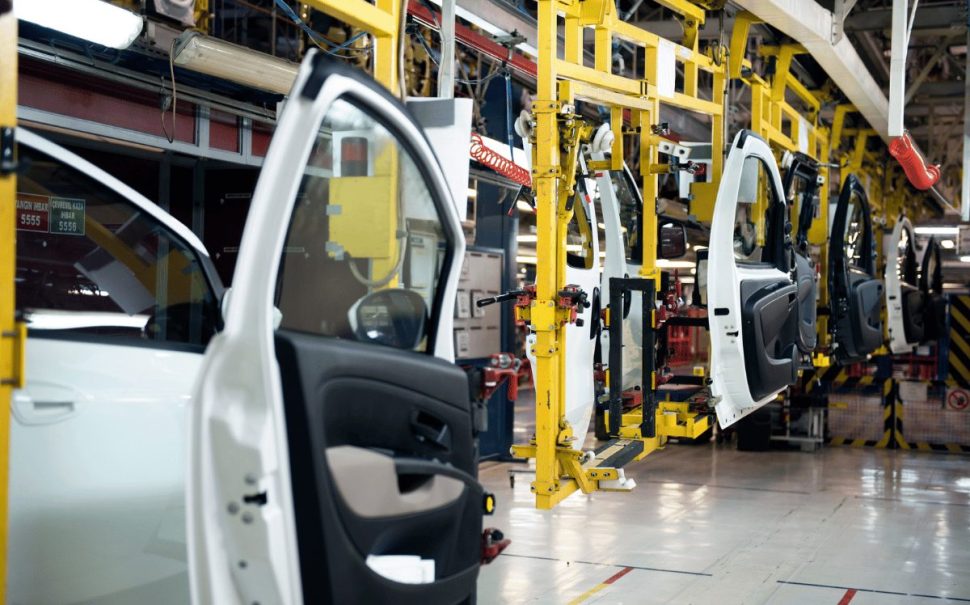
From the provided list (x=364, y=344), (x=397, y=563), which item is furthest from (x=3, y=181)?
(x=397, y=563)

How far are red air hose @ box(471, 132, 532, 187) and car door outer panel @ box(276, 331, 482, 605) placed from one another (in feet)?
16.9

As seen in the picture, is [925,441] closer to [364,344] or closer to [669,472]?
[669,472]

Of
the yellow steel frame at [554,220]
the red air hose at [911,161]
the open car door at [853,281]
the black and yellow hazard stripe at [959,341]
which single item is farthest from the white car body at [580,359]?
the black and yellow hazard stripe at [959,341]

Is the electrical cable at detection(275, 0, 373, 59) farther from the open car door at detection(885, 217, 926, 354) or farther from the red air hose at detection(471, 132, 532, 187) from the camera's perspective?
the open car door at detection(885, 217, 926, 354)

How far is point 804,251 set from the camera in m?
8.69

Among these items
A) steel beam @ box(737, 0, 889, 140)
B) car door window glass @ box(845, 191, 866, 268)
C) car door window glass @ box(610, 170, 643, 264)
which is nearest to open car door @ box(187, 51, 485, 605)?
car door window glass @ box(610, 170, 643, 264)

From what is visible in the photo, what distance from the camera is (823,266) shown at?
10.8m

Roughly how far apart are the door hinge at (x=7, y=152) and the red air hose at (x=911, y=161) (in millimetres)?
7483

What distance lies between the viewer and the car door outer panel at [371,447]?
240 centimetres

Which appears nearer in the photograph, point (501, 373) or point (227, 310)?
point (227, 310)

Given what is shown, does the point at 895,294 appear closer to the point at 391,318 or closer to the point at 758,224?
the point at 758,224

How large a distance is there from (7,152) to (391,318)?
1120 millimetres

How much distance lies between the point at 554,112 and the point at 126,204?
2.62 m

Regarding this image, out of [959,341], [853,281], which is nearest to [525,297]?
[853,281]
